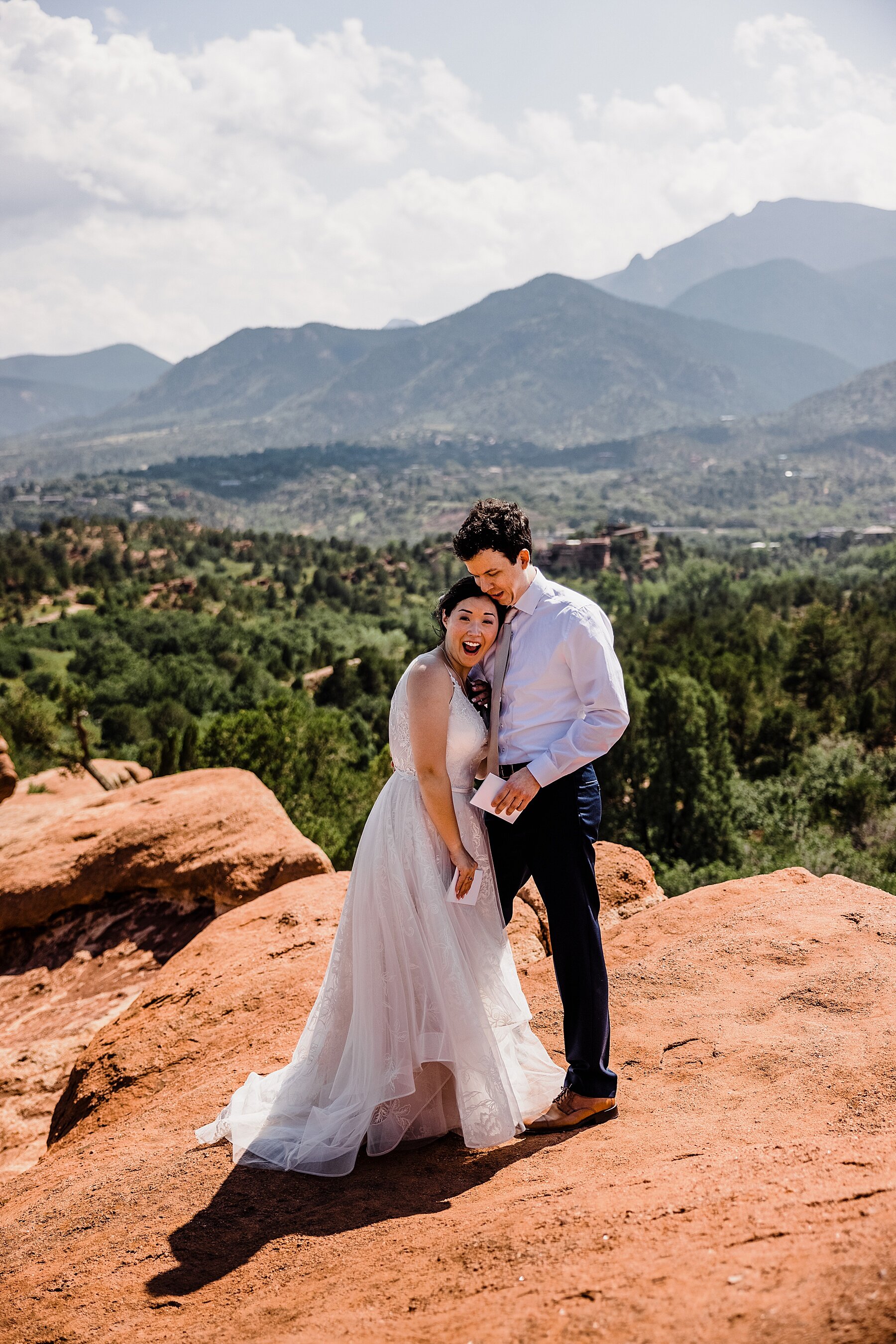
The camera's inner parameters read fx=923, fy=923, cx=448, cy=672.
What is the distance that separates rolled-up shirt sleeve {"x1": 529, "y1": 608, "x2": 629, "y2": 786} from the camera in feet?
13.8

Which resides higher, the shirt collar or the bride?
the shirt collar

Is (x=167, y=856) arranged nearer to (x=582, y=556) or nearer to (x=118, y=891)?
(x=118, y=891)

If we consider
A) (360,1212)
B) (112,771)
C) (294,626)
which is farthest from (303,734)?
(294,626)

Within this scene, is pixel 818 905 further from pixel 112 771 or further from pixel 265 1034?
pixel 112 771

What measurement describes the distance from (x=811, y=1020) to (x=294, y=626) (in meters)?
76.3

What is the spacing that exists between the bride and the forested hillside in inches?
919

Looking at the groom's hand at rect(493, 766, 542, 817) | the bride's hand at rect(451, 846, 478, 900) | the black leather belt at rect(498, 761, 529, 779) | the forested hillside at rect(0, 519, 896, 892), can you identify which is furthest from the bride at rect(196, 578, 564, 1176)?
the forested hillside at rect(0, 519, 896, 892)

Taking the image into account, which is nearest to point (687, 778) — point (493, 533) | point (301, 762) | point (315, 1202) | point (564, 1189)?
point (301, 762)

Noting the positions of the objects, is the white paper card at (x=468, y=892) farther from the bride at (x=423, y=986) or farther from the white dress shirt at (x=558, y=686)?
the white dress shirt at (x=558, y=686)

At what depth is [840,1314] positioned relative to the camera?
2.26 meters

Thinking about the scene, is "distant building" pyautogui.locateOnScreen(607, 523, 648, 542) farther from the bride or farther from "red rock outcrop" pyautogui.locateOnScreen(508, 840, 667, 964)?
the bride

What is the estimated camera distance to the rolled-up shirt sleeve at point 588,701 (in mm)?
4203

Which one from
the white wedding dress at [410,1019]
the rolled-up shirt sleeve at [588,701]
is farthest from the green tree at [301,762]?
the rolled-up shirt sleeve at [588,701]

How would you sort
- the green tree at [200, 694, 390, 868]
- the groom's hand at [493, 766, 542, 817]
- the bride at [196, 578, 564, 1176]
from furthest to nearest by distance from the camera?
the green tree at [200, 694, 390, 868] → the bride at [196, 578, 564, 1176] → the groom's hand at [493, 766, 542, 817]
